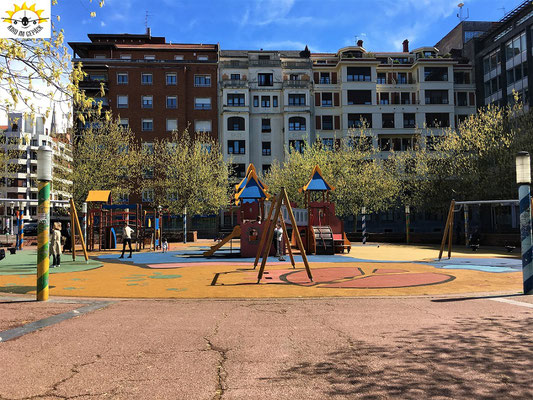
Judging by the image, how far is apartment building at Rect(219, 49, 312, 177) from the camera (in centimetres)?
5406

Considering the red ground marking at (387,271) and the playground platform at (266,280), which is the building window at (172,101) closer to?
the playground platform at (266,280)

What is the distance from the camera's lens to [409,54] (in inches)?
2292

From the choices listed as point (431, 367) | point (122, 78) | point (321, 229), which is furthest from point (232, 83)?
point (431, 367)

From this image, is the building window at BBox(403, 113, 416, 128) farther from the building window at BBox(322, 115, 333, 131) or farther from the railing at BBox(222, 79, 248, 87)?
the railing at BBox(222, 79, 248, 87)

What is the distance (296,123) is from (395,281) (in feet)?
147

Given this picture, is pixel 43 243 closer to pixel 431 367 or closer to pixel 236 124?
pixel 431 367

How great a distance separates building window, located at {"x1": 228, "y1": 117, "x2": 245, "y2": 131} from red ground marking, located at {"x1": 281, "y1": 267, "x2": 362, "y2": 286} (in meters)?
41.6

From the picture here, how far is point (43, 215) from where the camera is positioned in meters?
8.89

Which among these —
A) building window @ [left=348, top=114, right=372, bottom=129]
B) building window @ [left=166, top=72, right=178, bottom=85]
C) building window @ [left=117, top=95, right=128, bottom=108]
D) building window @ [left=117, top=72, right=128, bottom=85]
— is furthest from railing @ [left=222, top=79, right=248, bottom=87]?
building window @ [left=348, top=114, right=372, bottom=129]

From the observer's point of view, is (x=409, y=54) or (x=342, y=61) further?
(x=409, y=54)

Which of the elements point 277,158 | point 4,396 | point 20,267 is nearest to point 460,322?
point 4,396

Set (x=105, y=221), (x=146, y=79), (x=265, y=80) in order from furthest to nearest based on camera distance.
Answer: (x=265, y=80) < (x=146, y=79) < (x=105, y=221)

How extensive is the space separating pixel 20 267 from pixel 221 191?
1177 inches

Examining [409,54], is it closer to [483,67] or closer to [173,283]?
[483,67]
